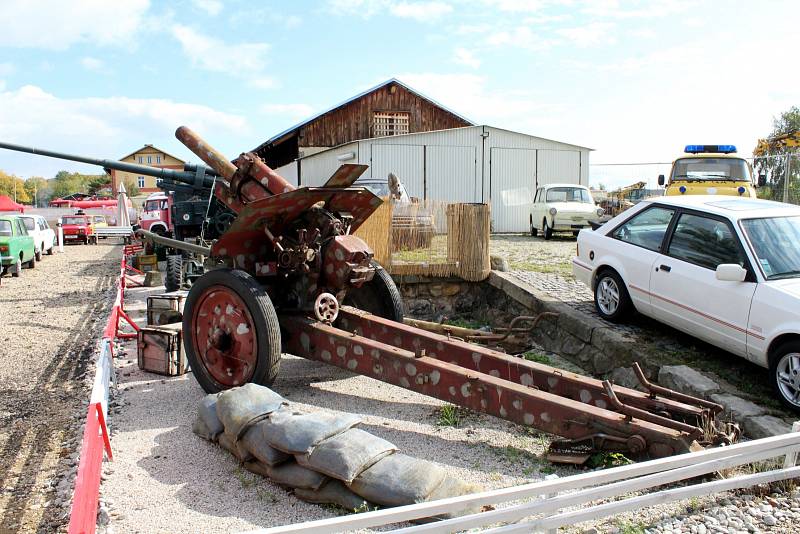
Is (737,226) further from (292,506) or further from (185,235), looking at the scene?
(185,235)

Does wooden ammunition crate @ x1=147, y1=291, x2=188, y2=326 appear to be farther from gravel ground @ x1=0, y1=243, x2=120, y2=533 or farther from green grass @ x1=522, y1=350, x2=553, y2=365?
green grass @ x1=522, y1=350, x2=553, y2=365

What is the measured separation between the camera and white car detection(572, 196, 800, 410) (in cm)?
507

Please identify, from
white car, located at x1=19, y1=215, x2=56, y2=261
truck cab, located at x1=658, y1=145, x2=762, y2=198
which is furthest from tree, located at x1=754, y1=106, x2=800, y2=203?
white car, located at x1=19, y1=215, x2=56, y2=261

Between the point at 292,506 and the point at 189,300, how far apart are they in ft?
8.98

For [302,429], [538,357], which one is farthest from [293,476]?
[538,357]

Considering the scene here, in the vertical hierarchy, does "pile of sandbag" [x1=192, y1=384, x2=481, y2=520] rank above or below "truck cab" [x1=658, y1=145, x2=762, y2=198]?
below

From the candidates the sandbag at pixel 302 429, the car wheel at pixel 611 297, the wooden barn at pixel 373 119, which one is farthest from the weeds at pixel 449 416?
the wooden barn at pixel 373 119

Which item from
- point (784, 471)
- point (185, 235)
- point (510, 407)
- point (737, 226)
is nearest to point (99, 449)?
point (510, 407)

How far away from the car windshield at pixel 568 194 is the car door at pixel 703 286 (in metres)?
12.3

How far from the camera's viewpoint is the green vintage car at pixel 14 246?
50.8ft

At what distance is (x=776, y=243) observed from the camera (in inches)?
223

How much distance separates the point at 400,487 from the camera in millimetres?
3555

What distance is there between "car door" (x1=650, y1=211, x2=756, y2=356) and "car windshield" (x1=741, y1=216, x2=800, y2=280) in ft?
0.45

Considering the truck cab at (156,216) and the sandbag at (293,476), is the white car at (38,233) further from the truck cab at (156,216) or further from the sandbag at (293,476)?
the sandbag at (293,476)
